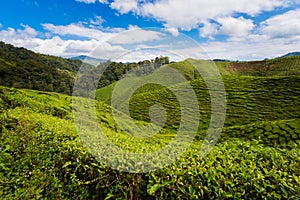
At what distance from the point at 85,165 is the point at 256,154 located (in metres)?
2.77

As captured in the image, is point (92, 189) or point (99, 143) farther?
point (99, 143)

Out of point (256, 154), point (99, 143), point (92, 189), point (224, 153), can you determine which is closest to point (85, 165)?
point (92, 189)

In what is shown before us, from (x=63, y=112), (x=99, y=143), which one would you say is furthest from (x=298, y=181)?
(x=63, y=112)

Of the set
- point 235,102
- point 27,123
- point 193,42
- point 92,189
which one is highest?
point 193,42

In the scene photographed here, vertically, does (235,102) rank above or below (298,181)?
below

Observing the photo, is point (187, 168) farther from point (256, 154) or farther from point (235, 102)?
point (235, 102)

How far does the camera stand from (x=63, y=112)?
1112cm

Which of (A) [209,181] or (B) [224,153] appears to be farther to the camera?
(B) [224,153]

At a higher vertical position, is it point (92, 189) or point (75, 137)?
point (75, 137)

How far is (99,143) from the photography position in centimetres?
394

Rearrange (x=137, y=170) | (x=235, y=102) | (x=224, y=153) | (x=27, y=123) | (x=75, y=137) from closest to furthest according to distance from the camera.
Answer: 1. (x=137, y=170)
2. (x=224, y=153)
3. (x=75, y=137)
4. (x=27, y=123)
5. (x=235, y=102)

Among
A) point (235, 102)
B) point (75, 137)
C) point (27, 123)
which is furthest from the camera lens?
point (235, 102)

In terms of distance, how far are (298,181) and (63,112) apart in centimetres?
1075

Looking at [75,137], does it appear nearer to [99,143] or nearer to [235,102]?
[99,143]
